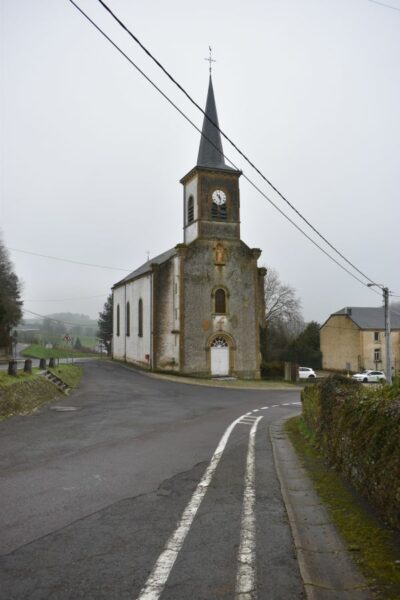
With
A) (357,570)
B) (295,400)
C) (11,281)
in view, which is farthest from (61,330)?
(357,570)

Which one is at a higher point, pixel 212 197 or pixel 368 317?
pixel 212 197

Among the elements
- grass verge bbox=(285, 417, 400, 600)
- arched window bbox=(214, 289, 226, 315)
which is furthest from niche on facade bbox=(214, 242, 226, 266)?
grass verge bbox=(285, 417, 400, 600)

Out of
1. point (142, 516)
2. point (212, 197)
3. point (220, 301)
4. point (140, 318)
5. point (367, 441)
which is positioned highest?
point (212, 197)

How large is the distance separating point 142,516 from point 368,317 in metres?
53.8

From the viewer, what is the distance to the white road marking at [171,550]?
3656 millimetres

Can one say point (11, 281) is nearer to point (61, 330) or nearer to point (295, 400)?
point (295, 400)

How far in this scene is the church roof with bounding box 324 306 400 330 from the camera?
53219mm

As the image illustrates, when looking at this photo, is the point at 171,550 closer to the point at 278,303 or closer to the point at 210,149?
the point at 210,149

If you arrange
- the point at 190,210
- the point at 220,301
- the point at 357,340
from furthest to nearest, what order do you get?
the point at 357,340
the point at 190,210
the point at 220,301

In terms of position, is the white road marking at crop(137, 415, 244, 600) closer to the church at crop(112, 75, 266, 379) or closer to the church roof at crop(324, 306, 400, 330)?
the church at crop(112, 75, 266, 379)

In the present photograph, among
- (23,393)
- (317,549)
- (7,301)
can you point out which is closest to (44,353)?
(7,301)

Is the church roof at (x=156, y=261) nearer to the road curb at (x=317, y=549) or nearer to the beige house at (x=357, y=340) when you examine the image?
the beige house at (x=357, y=340)

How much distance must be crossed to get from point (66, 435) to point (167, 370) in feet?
70.2

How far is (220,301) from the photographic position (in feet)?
109
